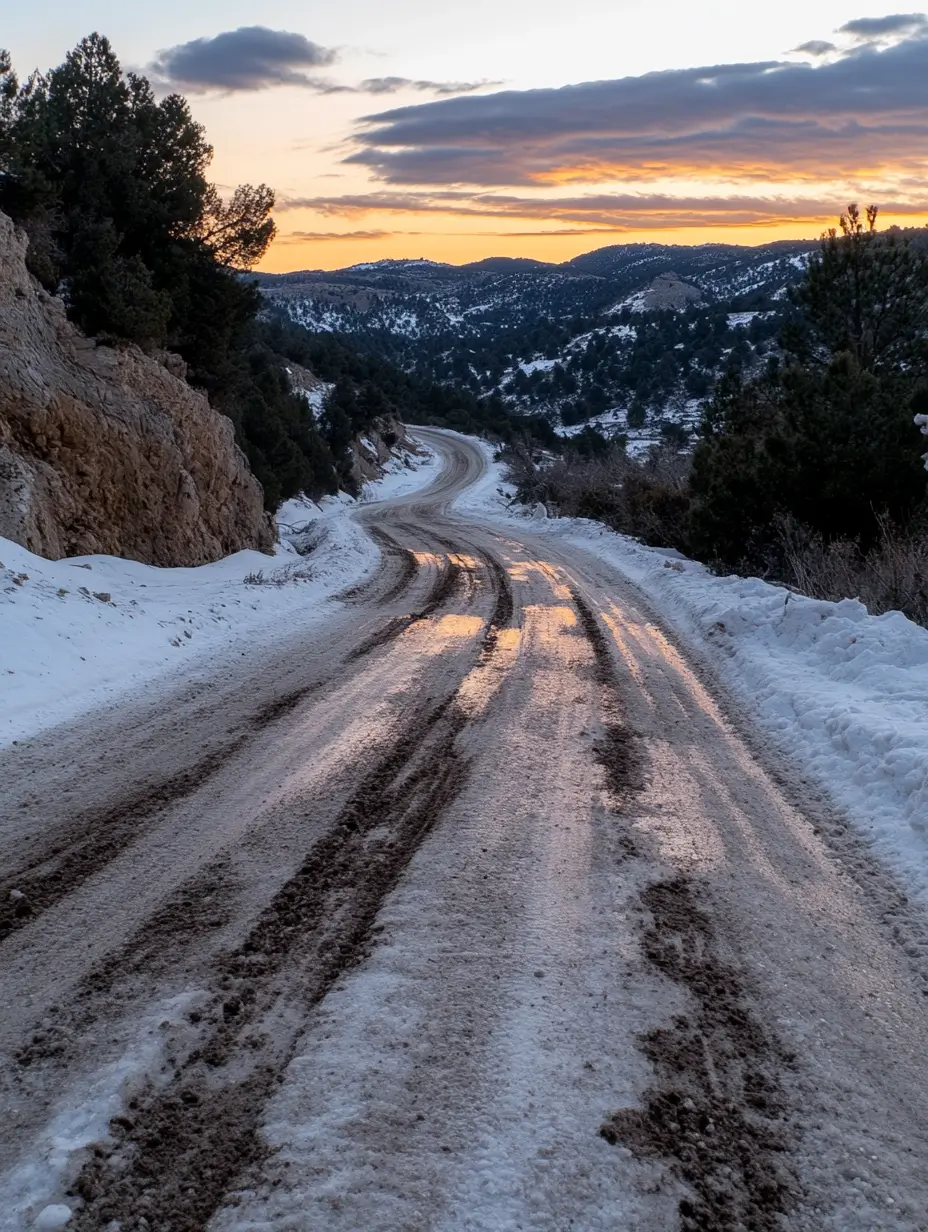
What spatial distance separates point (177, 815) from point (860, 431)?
39.3 ft

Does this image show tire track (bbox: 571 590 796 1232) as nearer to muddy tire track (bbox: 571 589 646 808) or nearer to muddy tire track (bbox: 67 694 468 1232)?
muddy tire track (bbox: 67 694 468 1232)

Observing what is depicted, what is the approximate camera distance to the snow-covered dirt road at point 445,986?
2459 millimetres

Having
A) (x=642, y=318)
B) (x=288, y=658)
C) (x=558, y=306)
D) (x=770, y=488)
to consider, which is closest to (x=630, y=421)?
(x=642, y=318)

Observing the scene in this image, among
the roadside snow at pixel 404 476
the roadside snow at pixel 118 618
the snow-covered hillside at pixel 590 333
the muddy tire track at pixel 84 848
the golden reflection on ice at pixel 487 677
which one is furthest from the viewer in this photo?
the snow-covered hillside at pixel 590 333

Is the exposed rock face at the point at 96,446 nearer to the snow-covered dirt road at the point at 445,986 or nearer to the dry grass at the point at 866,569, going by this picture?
the snow-covered dirt road at the point at 445,986

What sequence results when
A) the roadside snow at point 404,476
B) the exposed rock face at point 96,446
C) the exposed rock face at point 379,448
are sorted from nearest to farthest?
the exposed rock face at point 96,446
the roadside snow at point 404,476
the exposed rock face at point 379,448

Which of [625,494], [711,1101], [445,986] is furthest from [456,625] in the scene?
[625,494]

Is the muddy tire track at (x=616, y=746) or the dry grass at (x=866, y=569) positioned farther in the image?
the dry grass at (x=866, y=569)

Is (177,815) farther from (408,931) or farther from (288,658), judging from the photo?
(288,658)

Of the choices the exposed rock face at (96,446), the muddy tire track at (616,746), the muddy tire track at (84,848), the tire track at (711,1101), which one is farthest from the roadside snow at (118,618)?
the tire track at (711,1101)

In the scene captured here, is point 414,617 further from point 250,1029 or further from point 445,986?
point 250,1029

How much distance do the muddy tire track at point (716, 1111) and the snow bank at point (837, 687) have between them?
1.57 metres

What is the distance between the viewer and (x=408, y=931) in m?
3.75

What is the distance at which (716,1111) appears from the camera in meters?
2.76
